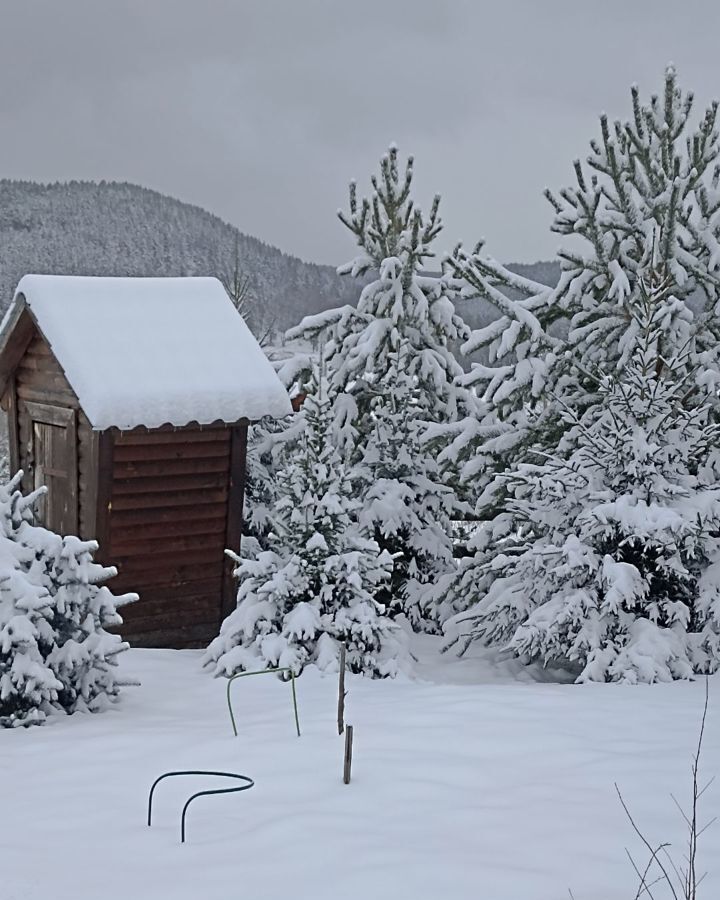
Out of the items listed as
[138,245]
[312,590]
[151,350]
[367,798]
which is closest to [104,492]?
[151,350]

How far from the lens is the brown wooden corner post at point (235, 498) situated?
448 inches

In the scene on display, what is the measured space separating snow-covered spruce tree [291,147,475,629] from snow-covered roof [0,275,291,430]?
135 centimetres

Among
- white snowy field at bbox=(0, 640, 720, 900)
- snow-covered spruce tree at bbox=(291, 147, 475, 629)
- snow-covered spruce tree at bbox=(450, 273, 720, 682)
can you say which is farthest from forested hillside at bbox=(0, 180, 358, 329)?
white snowy field at bbox=(0, 640, 720, 900)

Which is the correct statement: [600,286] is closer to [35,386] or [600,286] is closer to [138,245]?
[35,386]

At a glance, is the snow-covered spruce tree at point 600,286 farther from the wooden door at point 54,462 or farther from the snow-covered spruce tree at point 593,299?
the wooden door at point 54,462

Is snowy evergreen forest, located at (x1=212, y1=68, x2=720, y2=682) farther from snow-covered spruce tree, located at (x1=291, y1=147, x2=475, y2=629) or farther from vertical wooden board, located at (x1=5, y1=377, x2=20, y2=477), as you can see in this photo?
vertical wooden board, located at (x1=5, y1=377, x2=20, y2=477)

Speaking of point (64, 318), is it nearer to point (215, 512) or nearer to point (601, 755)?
point (215, 512)

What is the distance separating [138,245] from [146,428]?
76564mm

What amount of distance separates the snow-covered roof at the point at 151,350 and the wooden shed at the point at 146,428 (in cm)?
2

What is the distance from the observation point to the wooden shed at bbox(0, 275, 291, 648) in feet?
34.5

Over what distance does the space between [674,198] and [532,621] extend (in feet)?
15.9

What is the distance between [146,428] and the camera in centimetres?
1035

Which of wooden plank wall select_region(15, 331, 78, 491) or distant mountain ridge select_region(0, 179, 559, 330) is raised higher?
distant mountain ridge select_region(0, 179, 559, 330)

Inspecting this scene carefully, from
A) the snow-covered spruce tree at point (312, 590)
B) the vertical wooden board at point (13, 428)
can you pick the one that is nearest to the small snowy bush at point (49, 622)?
the snow-covered spruce tree at point (312, 590)
